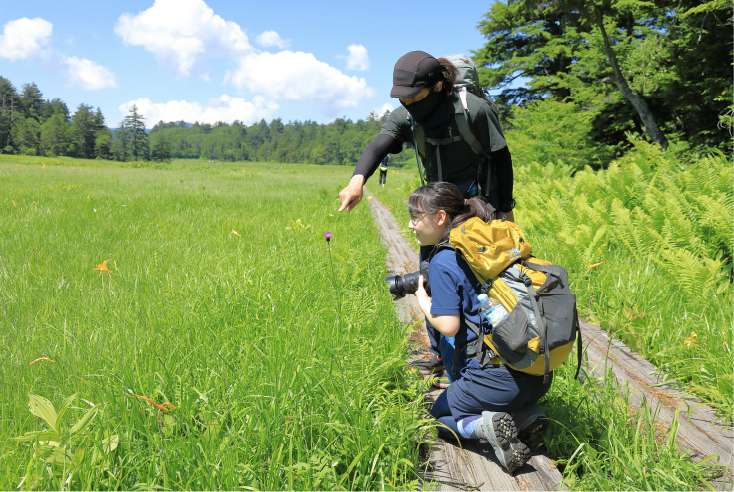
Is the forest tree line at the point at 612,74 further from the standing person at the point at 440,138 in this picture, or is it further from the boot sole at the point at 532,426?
the boot sole at the point at 532,426

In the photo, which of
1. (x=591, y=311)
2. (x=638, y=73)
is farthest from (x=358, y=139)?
(x=591, y=311)

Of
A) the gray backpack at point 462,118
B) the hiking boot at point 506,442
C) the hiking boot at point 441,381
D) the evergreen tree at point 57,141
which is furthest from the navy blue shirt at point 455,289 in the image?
the evergreen tree at point 57,141

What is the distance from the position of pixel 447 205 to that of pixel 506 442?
117cm

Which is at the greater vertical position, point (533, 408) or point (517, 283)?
point (517, 283)

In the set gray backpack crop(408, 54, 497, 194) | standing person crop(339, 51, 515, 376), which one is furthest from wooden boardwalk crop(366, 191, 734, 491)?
gray backpack crop(408, 54, 497, 194)

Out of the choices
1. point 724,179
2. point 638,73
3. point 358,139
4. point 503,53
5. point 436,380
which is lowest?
point 436,380

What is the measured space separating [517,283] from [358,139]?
510 ft

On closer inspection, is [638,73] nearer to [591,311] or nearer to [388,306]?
[591,311]

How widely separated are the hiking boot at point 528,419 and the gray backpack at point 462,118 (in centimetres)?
139

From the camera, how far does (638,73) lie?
40.8ft

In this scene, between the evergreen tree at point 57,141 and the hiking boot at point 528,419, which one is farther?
the evergreen tree at point 57,141

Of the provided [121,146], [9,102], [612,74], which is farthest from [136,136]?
[612,74]

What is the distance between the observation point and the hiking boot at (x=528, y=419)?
2020 millimetres

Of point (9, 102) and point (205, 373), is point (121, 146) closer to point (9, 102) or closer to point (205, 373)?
point (9, 102)
